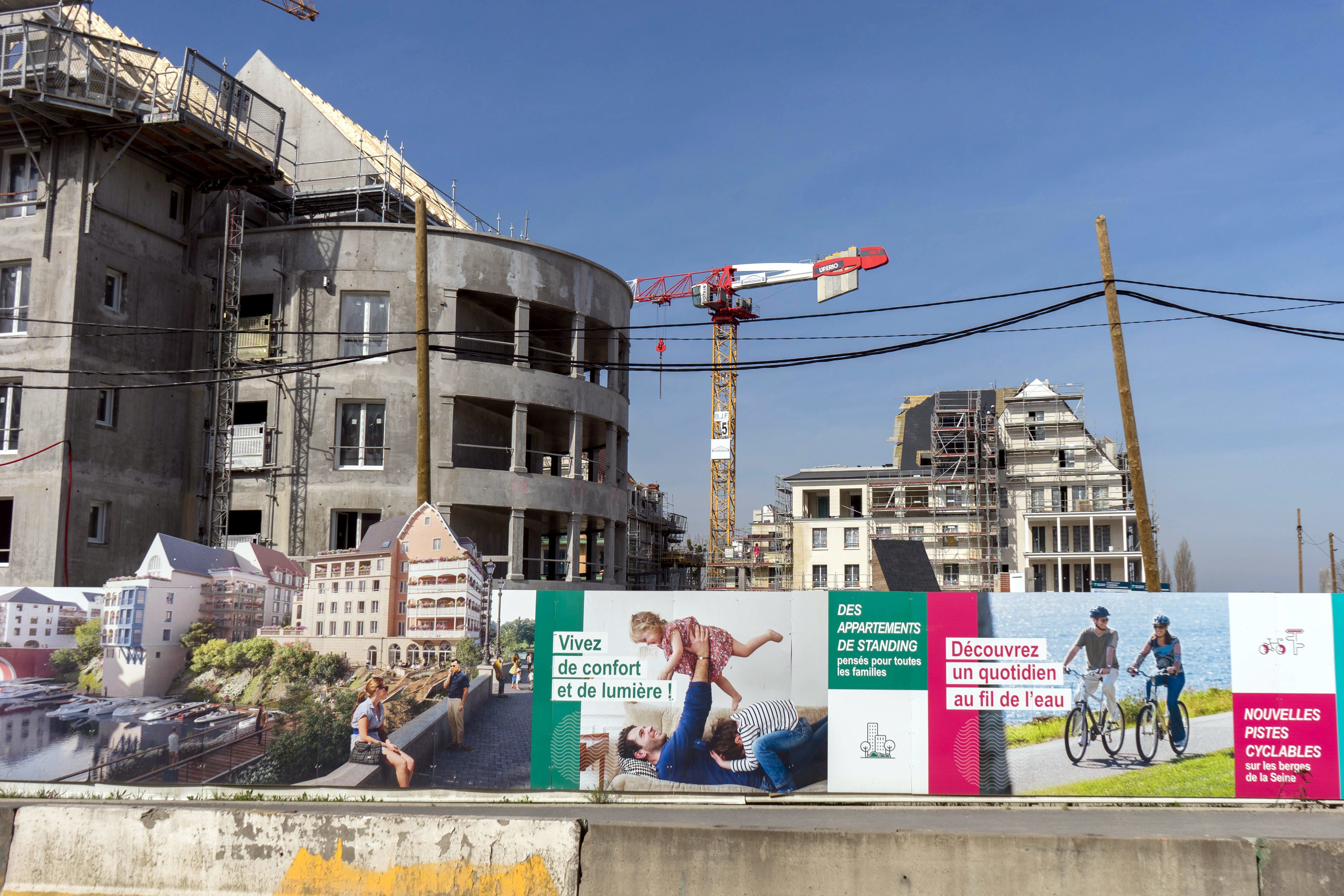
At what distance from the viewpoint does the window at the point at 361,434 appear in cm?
2867

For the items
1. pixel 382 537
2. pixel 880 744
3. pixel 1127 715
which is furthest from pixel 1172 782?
pixel 382 537

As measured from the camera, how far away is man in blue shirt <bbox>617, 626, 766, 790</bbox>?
12.7 meters

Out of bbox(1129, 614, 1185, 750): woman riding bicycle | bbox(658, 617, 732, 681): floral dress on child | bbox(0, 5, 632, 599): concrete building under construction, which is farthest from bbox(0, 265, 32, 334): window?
bbox(1129, 614, 1185, 750): woman riding bicycle

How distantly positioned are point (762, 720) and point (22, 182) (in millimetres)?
24118

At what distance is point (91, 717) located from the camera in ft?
44.2

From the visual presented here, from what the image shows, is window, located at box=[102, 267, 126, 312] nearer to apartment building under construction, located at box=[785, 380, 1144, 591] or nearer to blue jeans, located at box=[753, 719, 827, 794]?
blue jeans, located at box=[753, 719, 827, 794]

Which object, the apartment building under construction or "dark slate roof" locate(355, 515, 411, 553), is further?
the apartment building under construction

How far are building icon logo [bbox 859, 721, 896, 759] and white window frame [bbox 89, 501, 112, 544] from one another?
21.1 metres

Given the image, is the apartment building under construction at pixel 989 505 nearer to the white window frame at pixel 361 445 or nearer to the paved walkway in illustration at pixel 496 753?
the white window frame at pixel 361 445

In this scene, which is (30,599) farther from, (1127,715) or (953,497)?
(953,497)

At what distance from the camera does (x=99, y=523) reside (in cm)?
2589

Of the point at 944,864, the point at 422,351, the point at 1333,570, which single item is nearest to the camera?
the point at 944,864

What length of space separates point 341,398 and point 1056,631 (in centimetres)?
2142

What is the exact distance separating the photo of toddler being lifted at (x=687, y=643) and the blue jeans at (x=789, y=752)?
2.01ft
